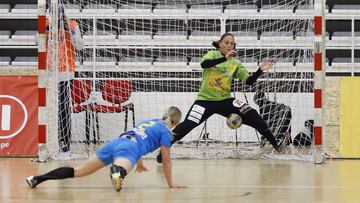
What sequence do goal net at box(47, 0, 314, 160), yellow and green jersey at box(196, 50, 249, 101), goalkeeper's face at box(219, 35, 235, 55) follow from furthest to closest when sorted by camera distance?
goal net at box(47, 0, 314, 160), yellow and green jersey at box(196, 50, 249, 101), goalkeeper's face at box(219, 35, 235, 55)

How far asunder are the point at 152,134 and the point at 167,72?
800cm

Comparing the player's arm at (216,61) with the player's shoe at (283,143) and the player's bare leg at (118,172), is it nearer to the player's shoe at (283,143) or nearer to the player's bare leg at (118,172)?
the player's shoe at (283,143)

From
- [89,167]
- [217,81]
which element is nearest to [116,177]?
[89,167]

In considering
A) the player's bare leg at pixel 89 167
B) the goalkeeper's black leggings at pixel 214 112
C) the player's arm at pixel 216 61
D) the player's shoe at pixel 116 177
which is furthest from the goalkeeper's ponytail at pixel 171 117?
the goalkeeper's black leggings at pixel 214 112

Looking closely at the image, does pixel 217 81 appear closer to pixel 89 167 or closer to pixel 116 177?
pixel 89 167

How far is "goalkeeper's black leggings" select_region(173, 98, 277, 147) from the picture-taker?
10.6m

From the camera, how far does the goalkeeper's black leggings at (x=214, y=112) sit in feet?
34.7

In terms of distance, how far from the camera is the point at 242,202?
254 inches

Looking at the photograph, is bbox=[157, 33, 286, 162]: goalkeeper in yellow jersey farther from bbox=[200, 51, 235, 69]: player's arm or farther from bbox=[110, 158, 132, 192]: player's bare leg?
bbox=[110, 158, 132, 192]: player's bare leg

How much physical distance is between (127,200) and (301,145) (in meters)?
6.85

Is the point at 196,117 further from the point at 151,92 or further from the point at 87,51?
the point at 87,51

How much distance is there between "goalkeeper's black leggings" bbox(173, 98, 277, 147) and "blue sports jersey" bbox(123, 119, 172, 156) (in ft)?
10.1

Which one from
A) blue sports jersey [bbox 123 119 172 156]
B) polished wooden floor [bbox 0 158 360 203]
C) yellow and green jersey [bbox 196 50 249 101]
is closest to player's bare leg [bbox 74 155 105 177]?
polished wooden floor [bbox 0 158 360 203]

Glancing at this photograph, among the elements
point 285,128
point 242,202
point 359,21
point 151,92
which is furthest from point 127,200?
point 359,21
